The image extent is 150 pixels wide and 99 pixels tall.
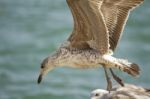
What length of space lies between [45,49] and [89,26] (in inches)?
281

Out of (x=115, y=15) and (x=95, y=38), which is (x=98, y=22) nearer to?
(x=95, y=38)

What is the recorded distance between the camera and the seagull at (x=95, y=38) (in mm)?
9445

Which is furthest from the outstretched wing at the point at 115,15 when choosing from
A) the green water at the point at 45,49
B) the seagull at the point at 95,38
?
the green water at the point at 45,49

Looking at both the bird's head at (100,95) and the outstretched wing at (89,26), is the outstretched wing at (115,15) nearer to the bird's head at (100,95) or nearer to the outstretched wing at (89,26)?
the outstretched wing at (89,26)

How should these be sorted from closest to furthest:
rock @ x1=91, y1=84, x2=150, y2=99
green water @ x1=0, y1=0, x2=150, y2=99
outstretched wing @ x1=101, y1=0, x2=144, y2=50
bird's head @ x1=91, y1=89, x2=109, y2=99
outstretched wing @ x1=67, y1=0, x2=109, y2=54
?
rock @ x1=91, y1=84, x2=150, y2=99, bird's head @ x1=91, y1=89, x2=109, y2=99, outstretched wing @ x1=67, y1=0, x2=109, y2=54, outstretched wing @ x1=101, y1=0, x2=144, y2=50, green water @ x1=0, y1=0, x2=150, y2=99

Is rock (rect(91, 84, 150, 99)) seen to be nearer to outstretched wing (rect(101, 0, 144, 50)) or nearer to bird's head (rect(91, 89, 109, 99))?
bird's head (rect(91, 89, 109, 99))

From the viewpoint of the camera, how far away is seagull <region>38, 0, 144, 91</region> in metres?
9.45

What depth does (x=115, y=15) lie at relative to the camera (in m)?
10.2

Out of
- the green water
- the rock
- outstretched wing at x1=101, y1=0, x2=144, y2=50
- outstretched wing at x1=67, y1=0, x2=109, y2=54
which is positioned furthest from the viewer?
the green water

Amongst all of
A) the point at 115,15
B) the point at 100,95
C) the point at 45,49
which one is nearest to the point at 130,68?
the point at 100,95

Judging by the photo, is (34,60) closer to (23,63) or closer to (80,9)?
(23,63)

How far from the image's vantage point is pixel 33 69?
635 inches

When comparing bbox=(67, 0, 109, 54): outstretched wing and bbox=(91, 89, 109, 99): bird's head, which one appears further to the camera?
bbox=(67, 0, 109, 54): outstretched wing

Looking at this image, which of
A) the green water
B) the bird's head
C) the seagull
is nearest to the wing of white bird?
the seagull
